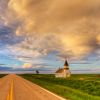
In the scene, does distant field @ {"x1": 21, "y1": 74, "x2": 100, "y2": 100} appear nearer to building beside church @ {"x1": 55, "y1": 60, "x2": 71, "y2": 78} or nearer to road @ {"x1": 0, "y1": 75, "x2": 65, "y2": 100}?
road @ {"x1": 0, "y1": 75, "x2": 65, "y2": 100}

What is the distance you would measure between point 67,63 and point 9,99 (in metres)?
108

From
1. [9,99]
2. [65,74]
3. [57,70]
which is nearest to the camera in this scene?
[9,99]

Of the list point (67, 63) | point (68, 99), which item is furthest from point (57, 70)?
point (68, 99)

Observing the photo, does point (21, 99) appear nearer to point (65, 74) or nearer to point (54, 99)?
point (54, 99)

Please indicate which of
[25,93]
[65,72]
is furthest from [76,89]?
[65,72]

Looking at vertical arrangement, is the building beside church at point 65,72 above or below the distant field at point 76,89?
above

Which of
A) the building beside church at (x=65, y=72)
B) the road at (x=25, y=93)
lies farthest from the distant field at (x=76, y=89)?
the building beside church at (x=65, y=72)

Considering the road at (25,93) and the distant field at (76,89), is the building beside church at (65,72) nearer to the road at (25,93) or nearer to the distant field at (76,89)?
the distant field at (76,89)

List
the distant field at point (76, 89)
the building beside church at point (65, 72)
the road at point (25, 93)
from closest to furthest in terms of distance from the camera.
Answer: the road at point (25, 93) → the distant field at point (76, 89) → the building beside church at point (65, 72)

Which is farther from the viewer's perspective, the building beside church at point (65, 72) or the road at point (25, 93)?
the building beside church at point (65, 72)

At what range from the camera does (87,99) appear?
2061cm

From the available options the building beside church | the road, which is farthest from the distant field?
the building beside church

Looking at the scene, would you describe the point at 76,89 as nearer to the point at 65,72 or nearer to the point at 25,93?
the point at 25,93

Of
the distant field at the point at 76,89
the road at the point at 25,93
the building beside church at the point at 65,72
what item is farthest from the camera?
the building beside church at the point at 65,72
